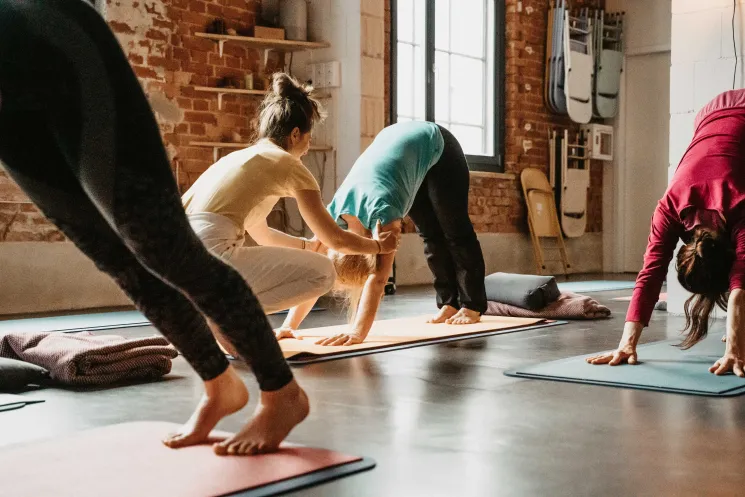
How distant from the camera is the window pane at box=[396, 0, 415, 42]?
819cm

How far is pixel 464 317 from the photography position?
482 centimetres

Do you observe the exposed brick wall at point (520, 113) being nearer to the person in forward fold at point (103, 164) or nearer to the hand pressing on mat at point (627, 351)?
the hand pressing on mat at point (627, 351)

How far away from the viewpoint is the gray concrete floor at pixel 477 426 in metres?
1.89

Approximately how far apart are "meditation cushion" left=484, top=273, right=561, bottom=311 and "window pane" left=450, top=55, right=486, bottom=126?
358cm

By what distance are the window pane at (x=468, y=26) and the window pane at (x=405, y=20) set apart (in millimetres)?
620

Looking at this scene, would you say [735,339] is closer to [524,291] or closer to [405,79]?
[524,291]

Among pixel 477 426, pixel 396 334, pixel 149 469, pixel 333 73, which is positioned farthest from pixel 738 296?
pixel 333 73

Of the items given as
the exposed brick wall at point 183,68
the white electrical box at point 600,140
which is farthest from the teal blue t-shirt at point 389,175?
the white electrical box at point 600,140

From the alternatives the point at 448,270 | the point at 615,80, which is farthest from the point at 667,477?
the point at 615,80

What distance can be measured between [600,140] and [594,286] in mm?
2786

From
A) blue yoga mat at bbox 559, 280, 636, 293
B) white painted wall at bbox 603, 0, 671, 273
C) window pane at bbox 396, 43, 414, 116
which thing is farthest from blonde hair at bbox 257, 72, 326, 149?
white painted wall at bbox 603, 0, 671, 273

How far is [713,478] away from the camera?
191 cm

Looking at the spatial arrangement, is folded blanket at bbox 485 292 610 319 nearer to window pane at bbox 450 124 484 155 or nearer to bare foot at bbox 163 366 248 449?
bare foot at bbox 163 366 248 449

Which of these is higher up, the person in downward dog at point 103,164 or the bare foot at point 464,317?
the person in downward dog at point 103,164
